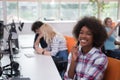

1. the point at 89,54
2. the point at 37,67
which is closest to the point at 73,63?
the point at 89,54

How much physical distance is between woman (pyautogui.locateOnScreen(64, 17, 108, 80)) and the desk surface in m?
0.24

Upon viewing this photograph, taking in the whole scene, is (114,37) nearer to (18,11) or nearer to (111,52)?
(111,52)

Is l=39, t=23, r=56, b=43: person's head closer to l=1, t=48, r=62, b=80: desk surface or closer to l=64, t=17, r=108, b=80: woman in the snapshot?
l=1, t=48, r=62, b=80: desk surface

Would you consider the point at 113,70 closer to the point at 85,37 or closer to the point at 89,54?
the point at 89,54

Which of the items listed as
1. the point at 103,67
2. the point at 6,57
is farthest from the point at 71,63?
the point at 6,57

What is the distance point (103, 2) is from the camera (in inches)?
279

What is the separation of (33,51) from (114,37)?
1933mm

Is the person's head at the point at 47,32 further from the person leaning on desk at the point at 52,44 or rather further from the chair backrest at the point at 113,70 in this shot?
the chair backrest at the point at 113,70

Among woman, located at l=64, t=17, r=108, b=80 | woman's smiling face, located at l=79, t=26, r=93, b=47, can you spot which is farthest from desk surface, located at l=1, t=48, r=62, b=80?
woman's smiling face, located at l=79, t=26, r=93, b=47

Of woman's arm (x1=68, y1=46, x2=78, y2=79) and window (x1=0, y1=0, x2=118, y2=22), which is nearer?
woman's arm (x1=68, y1=46, x2=78, y2=79)

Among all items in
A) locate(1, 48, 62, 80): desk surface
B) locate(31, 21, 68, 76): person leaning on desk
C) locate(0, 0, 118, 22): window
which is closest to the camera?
locate(1, 48, 62, 80): desk surface

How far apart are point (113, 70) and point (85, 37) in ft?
1.14

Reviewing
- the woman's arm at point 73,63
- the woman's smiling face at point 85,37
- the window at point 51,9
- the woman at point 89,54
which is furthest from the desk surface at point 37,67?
the window at point 51,9

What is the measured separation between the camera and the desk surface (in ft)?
7.03
